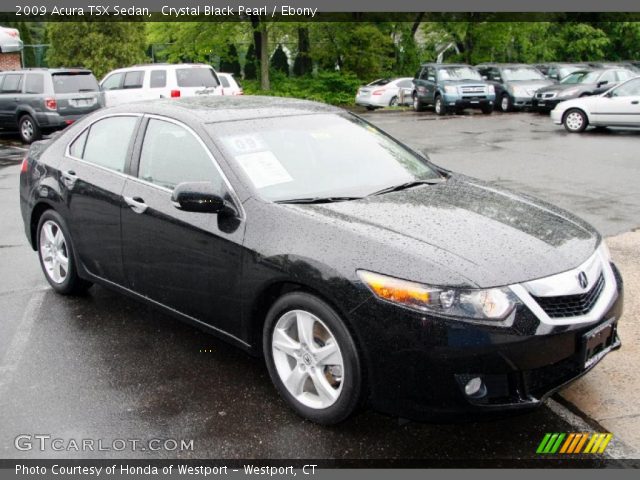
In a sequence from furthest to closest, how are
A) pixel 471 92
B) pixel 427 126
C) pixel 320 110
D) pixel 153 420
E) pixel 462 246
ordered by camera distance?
pixel 471 92 < pixel 427 126 < pixel 320 110 < pixel 153 420 < pixel 462 246

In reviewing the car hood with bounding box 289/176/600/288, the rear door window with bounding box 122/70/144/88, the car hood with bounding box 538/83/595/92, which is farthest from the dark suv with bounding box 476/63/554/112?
the car hood with bounding box 289/176/600/288

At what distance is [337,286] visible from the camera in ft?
11.4

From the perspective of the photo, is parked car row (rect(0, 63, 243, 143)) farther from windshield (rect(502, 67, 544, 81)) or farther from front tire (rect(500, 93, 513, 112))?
windshield (rect(502, 67, 544, 81))

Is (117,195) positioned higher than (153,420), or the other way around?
(117,195)

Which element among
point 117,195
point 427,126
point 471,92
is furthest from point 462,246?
point 471,92

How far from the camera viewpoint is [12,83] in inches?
716

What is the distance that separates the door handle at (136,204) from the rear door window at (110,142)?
0.33m

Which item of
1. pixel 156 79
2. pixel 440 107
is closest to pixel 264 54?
pixel 440 107

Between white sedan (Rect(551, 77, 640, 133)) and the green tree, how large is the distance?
22.1m

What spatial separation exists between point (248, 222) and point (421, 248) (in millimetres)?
1012

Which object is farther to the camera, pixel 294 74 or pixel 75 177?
pixel 294 74

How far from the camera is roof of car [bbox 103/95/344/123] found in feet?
15.4

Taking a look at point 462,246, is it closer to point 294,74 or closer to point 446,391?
point 446,391

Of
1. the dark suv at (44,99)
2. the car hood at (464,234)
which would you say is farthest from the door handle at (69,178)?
the dark suv at (44,99)
